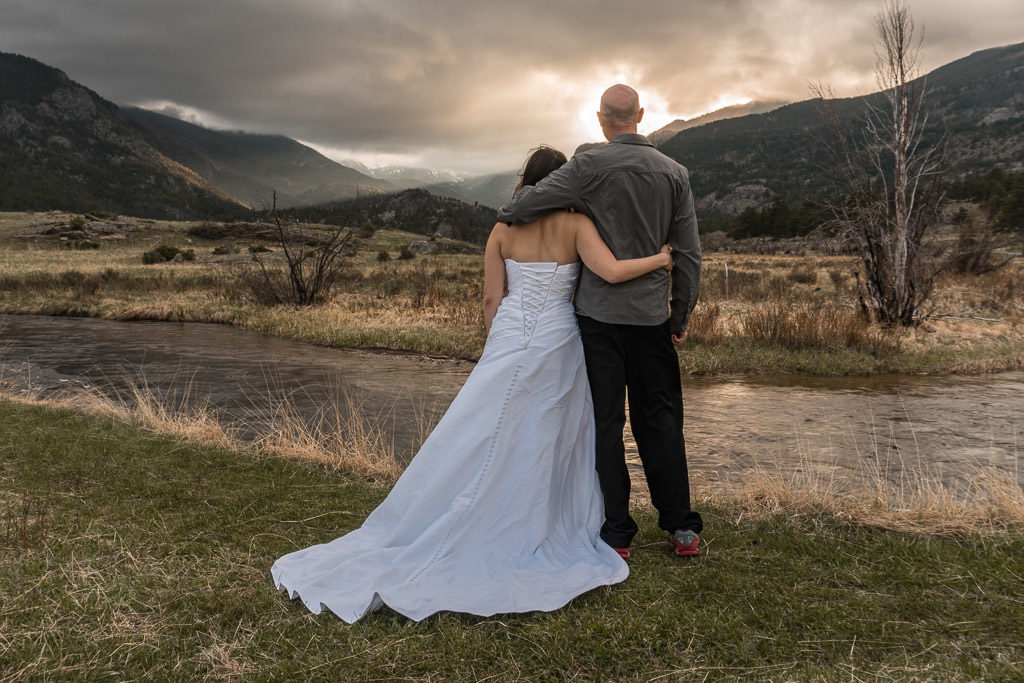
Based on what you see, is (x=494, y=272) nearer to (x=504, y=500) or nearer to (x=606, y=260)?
(x=606, y=260)

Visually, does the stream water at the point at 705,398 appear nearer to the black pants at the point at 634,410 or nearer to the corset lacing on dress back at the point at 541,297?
the black pants at the point at 634,410

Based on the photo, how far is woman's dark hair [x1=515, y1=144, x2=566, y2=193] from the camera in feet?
11.8

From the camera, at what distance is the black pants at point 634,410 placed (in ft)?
11.1

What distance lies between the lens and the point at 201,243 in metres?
55.5

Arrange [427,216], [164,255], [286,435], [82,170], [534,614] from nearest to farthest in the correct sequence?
[534,614], [286,435], [164,255], [427,216], [82,170]

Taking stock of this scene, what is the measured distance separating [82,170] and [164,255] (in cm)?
14723

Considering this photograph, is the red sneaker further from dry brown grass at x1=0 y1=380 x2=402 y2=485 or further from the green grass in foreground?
dry brown grass at x1=0 y1=380 x2=402 y2=485

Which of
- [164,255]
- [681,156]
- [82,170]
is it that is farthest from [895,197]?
[82,170]

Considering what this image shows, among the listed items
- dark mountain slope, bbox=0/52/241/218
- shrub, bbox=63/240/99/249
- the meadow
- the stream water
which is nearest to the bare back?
the meadow

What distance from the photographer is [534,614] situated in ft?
9.52

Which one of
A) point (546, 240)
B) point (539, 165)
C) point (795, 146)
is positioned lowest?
point (546, 240)

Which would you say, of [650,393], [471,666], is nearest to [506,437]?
[650,393]

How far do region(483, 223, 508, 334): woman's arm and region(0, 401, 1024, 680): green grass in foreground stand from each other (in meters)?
1.54

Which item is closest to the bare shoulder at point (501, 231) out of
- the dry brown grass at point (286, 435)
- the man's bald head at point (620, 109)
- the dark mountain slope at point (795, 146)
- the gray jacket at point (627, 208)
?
the gray jacket at point (627, 208)
